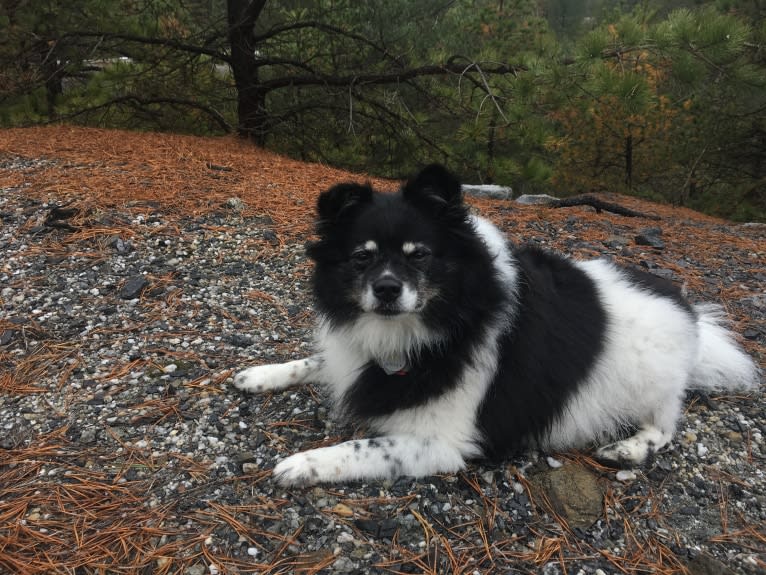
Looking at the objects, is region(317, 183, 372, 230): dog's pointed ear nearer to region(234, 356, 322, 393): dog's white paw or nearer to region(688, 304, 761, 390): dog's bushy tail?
region(234, 356, 322, 393): dog's white paw

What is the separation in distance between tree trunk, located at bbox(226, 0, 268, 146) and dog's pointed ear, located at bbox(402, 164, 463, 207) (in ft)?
21.6

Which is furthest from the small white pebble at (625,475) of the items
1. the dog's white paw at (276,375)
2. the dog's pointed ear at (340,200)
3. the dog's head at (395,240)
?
the dog's pointed ear at (340,200)

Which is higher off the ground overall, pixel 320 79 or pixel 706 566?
pixel 320 79

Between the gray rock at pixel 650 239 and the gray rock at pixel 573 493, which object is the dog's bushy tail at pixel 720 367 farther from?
the gray rock at pixel 650 239

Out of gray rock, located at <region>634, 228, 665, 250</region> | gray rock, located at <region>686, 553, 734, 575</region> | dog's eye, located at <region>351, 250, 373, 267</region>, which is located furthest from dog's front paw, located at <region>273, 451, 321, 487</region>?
gray rock, located at <region>634, 228, 665, 250</region>

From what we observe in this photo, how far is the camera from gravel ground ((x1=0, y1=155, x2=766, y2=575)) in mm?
2244

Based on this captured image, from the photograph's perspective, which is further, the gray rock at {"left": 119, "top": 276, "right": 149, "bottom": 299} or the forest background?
the forest background

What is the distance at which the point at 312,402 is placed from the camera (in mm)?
3162

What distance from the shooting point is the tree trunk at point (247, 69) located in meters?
7.93

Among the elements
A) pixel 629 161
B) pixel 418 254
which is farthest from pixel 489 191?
pixel 629 161

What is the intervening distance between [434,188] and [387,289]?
1.91 ft

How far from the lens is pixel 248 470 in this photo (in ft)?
8.59

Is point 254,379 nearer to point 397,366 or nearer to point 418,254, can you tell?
point 397,366

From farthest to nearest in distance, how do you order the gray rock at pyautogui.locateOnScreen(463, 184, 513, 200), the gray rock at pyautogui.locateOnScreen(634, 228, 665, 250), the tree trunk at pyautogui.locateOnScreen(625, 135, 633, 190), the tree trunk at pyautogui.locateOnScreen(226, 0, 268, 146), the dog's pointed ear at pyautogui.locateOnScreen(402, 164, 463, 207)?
the tree trunk at pyautogui.locateOnScreen(625, 135, 633, 190) → the gray rock at pyautogui.locateOnScreen(463, 184, 513, 200) → the tree trunk at pyautogui.locateOnScreen(226, 0, 268, 146) → the gray rock at pyautogui.locateOnScreen(634, 228, 665, 250) → the dog's pointed ear at pyautogui.locateOnScreen(402, 164, 463, 207)
